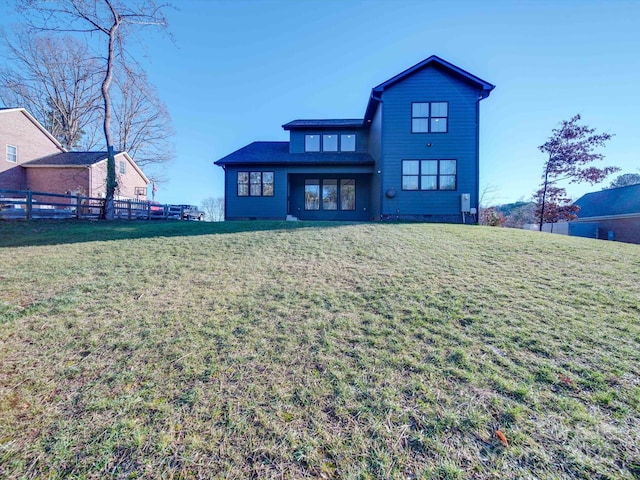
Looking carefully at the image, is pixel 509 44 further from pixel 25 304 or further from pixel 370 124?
pixel 25 304

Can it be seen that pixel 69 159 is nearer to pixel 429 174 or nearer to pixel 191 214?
pixel 191 214

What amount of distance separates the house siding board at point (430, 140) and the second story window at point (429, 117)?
0.62 ft

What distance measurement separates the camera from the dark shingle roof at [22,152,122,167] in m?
22.8

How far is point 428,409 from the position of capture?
233 centimetres

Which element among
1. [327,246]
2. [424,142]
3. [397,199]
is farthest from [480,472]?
[424,142]

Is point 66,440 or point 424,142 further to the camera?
point 424,142

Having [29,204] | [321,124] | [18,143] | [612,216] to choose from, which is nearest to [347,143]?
[321,124]

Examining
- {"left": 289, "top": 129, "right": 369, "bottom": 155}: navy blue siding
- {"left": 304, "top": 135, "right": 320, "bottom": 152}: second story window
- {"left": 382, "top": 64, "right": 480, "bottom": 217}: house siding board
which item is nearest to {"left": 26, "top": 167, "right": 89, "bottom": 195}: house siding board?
{"left": 289, "top": 129, "right": 369, "bottom": 155}: navy blue siding

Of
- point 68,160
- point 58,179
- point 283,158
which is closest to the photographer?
point 283,158

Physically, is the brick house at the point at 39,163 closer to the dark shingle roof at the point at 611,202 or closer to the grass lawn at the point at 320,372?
the grass lawn at the point at 320,372

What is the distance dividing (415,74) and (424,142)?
341cm

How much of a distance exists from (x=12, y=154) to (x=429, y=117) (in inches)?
1219

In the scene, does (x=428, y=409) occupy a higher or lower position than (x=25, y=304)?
lower

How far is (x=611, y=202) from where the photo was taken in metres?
23.1
